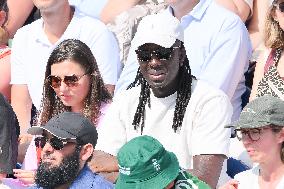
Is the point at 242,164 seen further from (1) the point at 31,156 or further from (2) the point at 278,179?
(1) the point at 31,156

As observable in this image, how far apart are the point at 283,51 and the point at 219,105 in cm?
96

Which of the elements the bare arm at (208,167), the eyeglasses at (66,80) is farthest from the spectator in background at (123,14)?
the bare arm at (208,167)

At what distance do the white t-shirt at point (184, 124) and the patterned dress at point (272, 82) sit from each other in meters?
0.56

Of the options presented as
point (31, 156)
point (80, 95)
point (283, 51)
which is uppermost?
point (283, 51)

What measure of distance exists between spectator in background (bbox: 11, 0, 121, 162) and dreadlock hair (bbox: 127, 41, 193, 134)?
120cm

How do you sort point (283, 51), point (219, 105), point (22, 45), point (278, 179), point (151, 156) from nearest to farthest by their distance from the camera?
point (151, 156) → point (278, 179) → point (219, 105) → point (283, 51) → point (22, 45)

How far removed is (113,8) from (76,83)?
150 cm

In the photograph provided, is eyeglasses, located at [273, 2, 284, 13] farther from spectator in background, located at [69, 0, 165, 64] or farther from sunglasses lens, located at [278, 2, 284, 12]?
spectator in background, located at [69, 0, 165, 64]

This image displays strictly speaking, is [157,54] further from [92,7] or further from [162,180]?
[92,7]

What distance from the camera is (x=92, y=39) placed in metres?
7.09

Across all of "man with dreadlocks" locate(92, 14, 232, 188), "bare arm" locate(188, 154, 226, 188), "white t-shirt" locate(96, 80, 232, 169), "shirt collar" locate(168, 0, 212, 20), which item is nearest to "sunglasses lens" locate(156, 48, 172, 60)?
"man with dreadlocks" locate(92, 14, 232, 188)

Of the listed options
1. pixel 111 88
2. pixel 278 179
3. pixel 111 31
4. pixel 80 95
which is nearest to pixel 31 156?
pixel 80 95

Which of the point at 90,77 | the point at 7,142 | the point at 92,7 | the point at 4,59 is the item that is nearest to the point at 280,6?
the point at 90,77

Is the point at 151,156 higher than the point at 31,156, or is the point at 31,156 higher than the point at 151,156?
the point at 151,156
